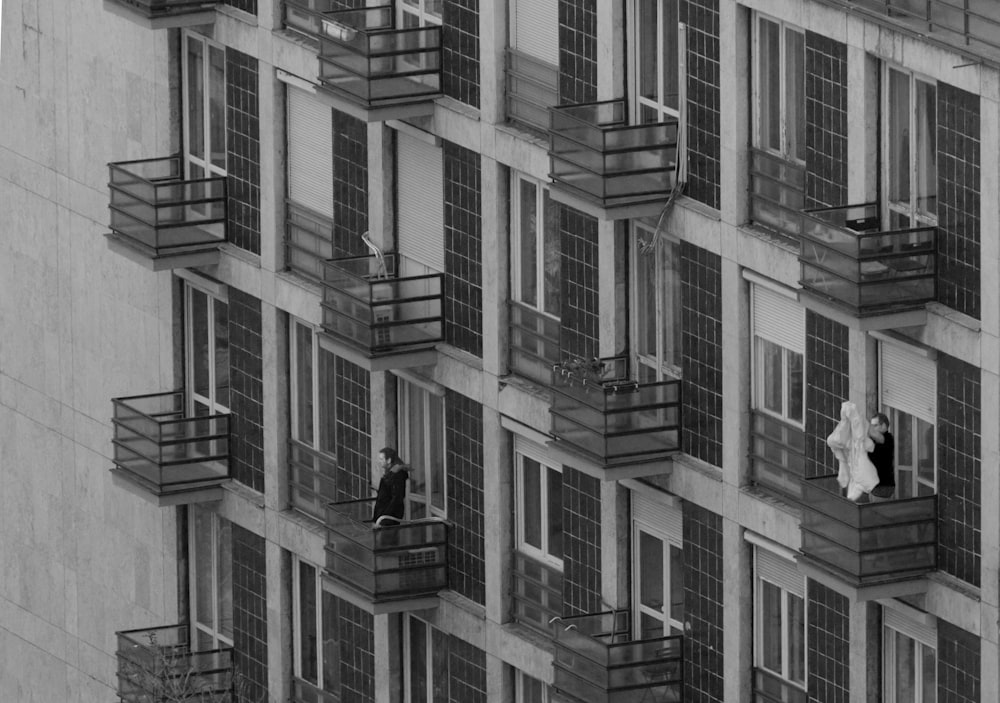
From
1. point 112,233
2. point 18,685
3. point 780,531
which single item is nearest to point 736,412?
point 780,531

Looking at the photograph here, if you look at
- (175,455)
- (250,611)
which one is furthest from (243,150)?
(250,611)

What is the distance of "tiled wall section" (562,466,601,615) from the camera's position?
7038cm

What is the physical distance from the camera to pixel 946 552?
207 ft

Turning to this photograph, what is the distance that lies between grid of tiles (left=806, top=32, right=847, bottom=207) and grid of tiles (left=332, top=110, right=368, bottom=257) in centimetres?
1204

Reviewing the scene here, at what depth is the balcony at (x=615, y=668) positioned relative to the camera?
68438 mm

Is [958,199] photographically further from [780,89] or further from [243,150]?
[243,150]

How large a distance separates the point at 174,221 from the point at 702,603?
1483cm

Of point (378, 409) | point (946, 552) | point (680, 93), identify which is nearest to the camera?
point (946, 552)

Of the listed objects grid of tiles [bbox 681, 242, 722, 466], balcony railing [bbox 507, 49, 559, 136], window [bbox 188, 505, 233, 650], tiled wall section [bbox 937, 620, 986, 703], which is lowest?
window [bbox 188, 505, 233, 650]

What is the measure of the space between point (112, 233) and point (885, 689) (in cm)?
2100

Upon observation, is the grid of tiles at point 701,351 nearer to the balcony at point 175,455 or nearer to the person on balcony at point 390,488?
the person on balcony at point 390,488

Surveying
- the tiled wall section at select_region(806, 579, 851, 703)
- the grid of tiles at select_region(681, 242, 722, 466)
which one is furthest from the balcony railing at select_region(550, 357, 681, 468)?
the tiled wall section at select_region(806, 579, 851, 703)

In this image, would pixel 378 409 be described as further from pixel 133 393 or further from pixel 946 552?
pixel 946 552

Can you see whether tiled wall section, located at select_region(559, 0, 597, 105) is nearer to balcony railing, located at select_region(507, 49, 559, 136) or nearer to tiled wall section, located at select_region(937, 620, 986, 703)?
balcony railing, located at select_region(507, 49, 559, 136)
